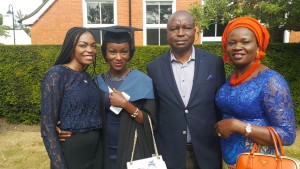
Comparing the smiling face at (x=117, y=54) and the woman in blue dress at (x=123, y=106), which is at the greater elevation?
the smiling face at (x=117, y=54)

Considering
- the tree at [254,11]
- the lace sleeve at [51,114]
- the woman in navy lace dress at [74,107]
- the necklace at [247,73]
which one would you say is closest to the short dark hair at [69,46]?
the woman in navy lace dress at [74,107]

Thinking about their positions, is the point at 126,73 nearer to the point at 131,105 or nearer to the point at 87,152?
the point at 131,105

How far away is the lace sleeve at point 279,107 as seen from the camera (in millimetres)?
1989

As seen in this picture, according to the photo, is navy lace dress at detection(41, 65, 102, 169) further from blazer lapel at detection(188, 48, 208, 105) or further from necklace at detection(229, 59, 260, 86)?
necklace at detection(229, 59, 260, 86)

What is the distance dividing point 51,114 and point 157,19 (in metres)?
8.77

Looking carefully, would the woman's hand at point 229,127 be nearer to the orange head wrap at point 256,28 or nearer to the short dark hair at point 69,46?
the orange head wrap at point 256,28

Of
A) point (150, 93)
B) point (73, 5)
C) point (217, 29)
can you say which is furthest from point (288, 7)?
point (73, 5)

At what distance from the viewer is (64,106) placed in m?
2.29

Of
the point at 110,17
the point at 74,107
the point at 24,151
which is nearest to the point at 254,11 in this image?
the point at 74,107

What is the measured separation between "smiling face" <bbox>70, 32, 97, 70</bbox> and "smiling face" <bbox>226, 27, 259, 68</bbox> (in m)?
1.22

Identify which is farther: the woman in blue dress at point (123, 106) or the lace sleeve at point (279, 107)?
the woman in blue dress at point (123, 106)

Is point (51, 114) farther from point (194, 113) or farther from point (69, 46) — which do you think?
point (194, 113)

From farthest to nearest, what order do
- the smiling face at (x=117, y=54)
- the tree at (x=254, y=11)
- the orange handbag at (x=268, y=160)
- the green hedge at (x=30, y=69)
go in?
the green hedge at (x=30, y=69)
the tree at (x=254, y=11)
the smiling face at (x=117, y=54)
the orange handbag at (x=268, y=160)

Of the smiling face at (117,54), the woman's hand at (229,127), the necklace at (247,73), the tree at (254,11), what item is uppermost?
the tree at (254,11)
